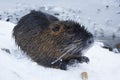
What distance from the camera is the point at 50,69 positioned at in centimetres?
484

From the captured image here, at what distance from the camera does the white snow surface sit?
4.39 m

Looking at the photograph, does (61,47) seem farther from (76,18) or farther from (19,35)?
(76,18)

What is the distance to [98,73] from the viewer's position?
4809 mm

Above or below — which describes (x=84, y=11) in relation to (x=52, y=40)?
below

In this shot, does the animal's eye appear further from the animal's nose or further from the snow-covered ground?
the snow-covered ground

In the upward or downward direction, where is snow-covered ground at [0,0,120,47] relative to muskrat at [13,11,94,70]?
downward

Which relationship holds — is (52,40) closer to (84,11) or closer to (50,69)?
(50,69)

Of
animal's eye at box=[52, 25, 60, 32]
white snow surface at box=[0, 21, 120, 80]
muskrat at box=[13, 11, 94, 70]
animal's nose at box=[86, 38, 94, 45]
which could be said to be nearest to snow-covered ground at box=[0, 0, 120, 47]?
white snow surface at box=[0, 21, 120, 80]

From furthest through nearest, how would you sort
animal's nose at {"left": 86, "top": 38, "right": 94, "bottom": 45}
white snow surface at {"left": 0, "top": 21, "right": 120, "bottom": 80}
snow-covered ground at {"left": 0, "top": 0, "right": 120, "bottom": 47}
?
snow-covered ground at {"left": 0, "top": 0, "right": 120, "bottom": 47}
animal's nose at {"left": 86, "top": 38, "right": 94, "bottom": 45}
white snow surface at {"left": 0, "top": 21, "right": 120, "bottom": 80}

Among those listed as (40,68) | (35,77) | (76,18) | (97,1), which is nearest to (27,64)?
(40,68)

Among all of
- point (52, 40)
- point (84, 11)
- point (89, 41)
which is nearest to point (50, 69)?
point (52, 40)

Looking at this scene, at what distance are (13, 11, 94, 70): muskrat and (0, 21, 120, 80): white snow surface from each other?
0.10 metres

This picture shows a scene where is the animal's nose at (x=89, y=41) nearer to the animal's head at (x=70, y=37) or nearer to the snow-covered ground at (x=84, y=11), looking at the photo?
the animal's head at (x=70, y=37)

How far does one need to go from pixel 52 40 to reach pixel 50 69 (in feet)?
1.12
